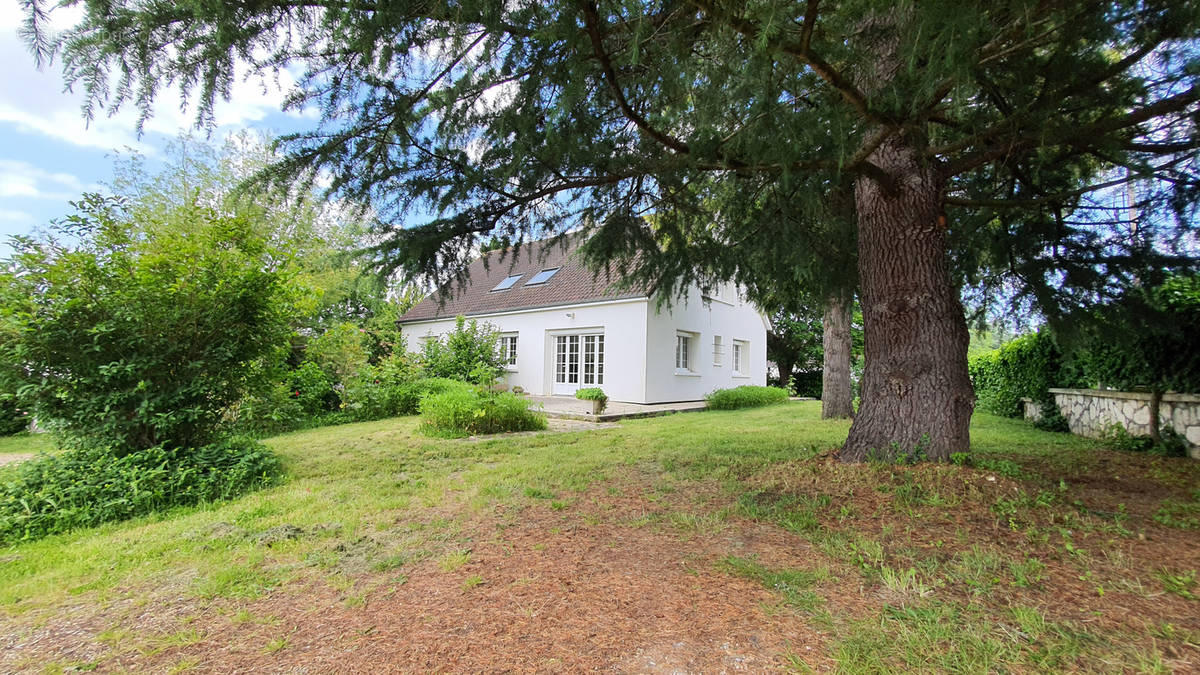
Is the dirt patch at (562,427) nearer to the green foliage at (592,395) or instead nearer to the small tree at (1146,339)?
the green foliage at (592,395)

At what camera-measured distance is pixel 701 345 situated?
48.3 ft

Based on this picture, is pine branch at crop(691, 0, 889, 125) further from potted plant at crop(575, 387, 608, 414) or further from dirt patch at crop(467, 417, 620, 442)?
potted plant at crop(575, 387, 608, 414)

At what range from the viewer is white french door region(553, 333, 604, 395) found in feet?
44.7

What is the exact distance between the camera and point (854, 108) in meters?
3.11

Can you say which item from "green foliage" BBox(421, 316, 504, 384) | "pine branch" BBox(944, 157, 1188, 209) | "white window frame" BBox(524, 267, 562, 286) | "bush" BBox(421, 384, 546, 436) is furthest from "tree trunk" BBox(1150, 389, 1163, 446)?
"white window frame" BBox(524, 267, 562, 286)

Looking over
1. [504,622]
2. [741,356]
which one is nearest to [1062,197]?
[504,622]

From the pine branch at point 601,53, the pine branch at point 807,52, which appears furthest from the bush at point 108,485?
the pine branch at point 807,52

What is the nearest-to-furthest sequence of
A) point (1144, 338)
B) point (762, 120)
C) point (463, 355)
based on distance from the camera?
point (762, 120), point (1144, 338), point (463, 355)

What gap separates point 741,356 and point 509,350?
813 centimetres

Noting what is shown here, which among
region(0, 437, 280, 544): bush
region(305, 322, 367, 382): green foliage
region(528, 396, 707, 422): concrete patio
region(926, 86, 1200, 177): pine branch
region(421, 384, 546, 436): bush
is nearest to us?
region(926, 86, 1200, 177): pine branch

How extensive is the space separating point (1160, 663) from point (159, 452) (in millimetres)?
6514

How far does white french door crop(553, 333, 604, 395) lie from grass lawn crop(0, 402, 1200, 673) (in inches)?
354

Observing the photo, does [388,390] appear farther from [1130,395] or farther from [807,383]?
[807,383]

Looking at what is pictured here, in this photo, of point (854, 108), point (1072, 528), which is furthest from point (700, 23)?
point (1072, 528)
